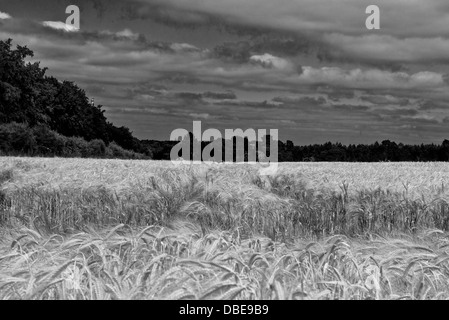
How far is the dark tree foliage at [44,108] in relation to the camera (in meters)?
49.7

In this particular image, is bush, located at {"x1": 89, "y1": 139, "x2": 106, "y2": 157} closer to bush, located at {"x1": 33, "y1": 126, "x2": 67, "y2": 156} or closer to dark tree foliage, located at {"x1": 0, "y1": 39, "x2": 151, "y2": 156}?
dark tree foliage, located at {"x1": 0, "y1": 39, "x2": 151, "y2": 156}

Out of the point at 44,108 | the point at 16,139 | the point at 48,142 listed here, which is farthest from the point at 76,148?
the point at 44,108

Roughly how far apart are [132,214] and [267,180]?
19.9ft

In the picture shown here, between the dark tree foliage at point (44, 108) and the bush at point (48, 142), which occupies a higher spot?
the dark tree foliage at point (44, 108)

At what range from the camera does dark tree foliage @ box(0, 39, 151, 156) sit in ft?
163

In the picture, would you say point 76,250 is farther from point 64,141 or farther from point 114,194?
point 64,141

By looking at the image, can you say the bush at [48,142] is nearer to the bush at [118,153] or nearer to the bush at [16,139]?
the bush at [16,139]

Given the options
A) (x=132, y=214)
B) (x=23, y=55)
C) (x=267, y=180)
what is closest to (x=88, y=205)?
(x=132, y=214)

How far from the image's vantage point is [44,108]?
202ft

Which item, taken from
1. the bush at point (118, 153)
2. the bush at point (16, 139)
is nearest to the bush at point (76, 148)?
the bush at point (118, 153)

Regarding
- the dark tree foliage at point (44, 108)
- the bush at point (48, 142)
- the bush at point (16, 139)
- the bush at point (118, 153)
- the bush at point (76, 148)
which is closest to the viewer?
the bush at point (16, 139)

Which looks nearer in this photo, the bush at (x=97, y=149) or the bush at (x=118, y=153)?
the bush at (x=97, y=149)

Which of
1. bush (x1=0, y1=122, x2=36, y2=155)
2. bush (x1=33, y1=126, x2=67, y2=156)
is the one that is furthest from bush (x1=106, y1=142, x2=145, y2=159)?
bush (x1=0, y1=122, x2=36, y2=155)

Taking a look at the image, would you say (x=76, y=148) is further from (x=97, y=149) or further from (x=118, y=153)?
(x=118, y=153)
